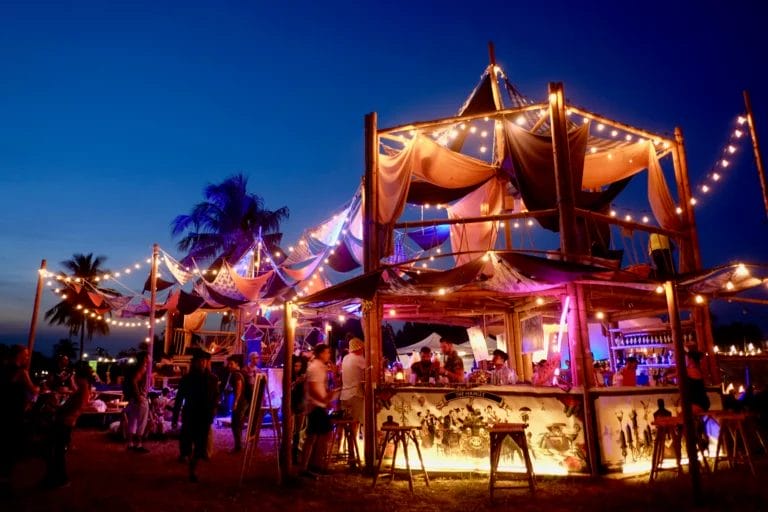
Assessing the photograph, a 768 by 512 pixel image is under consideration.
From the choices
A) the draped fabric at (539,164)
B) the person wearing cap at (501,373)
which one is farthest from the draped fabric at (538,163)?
the person wearing cap at (501,373)

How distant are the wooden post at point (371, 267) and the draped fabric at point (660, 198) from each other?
603 cm

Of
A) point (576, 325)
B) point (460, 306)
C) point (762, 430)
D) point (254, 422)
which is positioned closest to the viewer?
point (254, 422)

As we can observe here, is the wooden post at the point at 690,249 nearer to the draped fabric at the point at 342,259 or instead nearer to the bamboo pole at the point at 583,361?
the bamboo pole at the point at 583,361

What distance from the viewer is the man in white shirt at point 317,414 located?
7965 millimetres

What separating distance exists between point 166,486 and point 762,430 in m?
10.1

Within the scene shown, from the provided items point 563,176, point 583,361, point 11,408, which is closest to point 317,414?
point 11,408

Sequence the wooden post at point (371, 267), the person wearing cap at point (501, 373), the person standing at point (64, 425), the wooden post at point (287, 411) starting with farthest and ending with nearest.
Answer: the person wearing cap at point (501, 373) < the wooden post at point (371, 267) < the wooden post at point (287, 411) < the person standing at point (64, 425)

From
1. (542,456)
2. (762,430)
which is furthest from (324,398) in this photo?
(762,430)

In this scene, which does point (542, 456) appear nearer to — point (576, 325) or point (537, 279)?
point (576, 325)

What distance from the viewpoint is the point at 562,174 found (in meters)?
8.95

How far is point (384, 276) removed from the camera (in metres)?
8.55

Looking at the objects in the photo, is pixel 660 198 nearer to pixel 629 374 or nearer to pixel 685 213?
pixel 685 213

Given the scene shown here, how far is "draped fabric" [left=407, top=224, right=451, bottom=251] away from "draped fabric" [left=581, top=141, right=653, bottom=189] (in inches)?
153

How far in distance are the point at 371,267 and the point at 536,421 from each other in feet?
12.4
